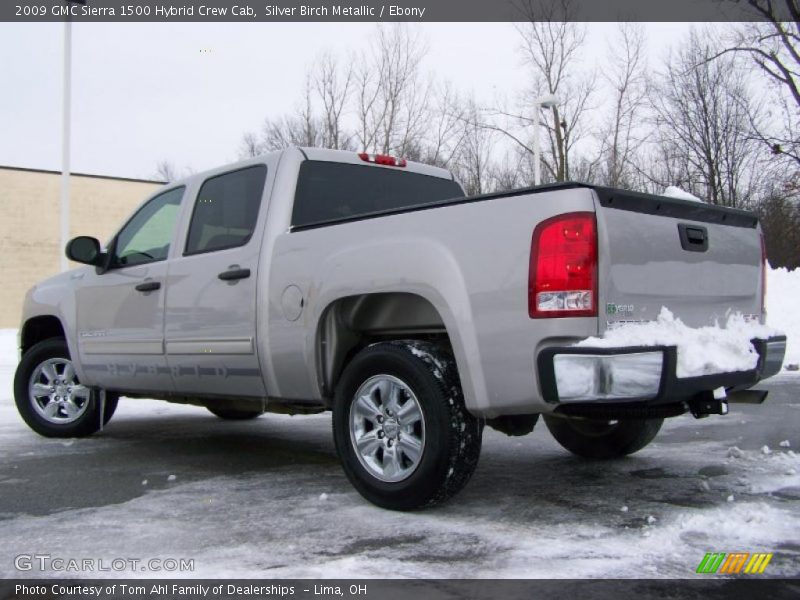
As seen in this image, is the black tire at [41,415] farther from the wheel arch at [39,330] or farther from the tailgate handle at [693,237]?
the tailgate handle at [693,237]

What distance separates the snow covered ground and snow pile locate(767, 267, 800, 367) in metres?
7.78

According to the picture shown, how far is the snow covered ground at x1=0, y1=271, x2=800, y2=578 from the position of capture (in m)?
3.36

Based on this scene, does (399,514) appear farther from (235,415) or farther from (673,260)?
(235,415)

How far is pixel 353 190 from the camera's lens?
216 inches

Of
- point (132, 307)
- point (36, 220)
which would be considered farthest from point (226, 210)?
point (36, 220)

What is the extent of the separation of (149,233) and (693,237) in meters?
3.98

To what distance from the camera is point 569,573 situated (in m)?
3.16

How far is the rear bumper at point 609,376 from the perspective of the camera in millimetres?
3469

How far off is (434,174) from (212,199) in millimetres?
1666

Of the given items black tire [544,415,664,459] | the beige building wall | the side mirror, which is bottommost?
black tire [544,415,664,459]

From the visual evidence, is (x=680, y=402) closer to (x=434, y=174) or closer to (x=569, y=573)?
(x=569, y=573)

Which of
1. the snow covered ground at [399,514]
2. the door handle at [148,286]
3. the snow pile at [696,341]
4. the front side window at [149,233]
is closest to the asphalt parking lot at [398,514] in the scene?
the snow covered ground at [399,514]

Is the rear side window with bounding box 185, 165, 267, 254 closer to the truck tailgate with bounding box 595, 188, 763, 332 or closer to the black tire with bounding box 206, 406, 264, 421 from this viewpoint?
the truck tailgate with bounding box 595, 188, 763, 332

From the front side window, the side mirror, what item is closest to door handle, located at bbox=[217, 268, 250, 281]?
the front side window
